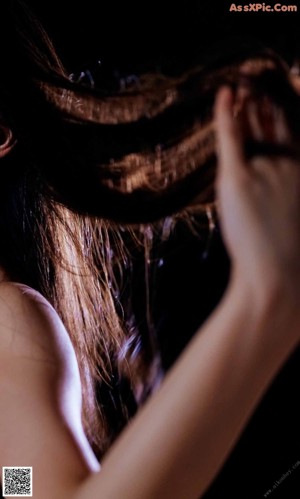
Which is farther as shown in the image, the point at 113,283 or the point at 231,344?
the point at 113,283

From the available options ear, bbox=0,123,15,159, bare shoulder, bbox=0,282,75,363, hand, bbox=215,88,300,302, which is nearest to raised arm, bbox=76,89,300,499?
hand, bbox=215,88,300,302

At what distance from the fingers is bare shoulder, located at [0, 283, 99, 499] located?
232 mm

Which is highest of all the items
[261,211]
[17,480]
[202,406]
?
[261,211]

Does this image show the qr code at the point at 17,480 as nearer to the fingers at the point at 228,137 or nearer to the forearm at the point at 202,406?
the forearm at the point at 202,406

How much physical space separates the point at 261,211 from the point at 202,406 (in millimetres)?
116

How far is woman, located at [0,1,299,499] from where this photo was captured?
349 millimetres

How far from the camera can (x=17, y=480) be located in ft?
1.63

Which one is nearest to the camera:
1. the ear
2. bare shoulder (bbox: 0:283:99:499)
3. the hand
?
the hand

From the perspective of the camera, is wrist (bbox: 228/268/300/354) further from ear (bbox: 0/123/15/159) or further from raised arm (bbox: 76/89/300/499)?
ear (bbox: 0/123/15/159)

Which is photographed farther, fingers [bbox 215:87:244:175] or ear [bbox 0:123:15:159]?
ear [bbox 0:123:15:159]

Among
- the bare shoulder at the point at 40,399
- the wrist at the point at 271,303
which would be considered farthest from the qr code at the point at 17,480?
the wrist at the point at 271,303

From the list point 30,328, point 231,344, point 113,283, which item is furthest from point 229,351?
point 113,283

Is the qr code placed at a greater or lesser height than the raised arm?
lesser

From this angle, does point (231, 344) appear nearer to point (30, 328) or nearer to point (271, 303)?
point (271, 303)
